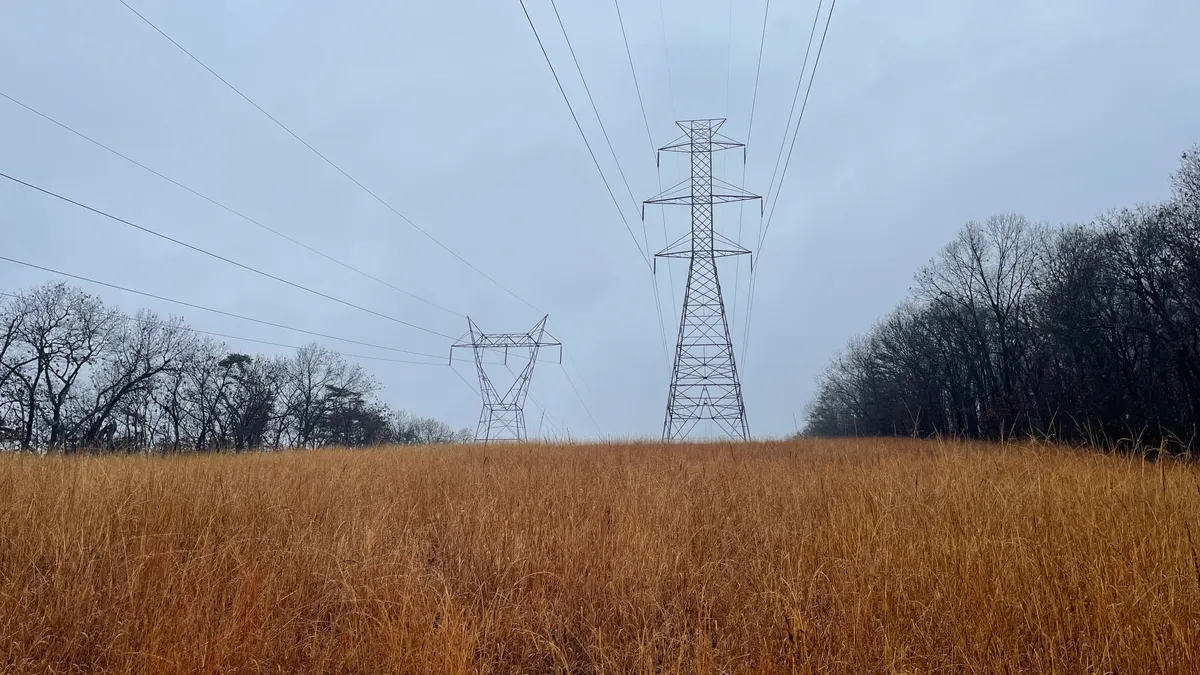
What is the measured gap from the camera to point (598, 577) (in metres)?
3.89

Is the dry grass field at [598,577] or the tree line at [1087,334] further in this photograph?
the tree line at [1087,334]

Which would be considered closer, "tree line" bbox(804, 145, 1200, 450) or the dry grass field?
the dry grass field

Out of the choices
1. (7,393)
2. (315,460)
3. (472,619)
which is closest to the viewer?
(472,619)

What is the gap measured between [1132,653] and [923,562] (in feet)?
3.67

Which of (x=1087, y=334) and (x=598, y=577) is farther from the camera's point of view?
(x=1087, y=334)

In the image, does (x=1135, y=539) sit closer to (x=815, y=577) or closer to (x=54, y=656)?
(x=815, y=577)

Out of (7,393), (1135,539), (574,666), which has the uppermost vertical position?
(7,393)

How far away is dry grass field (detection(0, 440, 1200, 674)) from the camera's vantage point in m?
2.85

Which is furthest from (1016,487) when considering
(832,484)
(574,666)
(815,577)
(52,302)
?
(52,302)

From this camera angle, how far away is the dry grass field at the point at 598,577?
2850mm

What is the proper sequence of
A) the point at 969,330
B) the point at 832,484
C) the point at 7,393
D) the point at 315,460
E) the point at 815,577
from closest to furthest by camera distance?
1. the point at 815,577
2. the point at 832,484
3. the point at 315,460
4. the point at 7,393
5. the point at 969,330

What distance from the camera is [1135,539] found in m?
4.03

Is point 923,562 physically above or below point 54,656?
above

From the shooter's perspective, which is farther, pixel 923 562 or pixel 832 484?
pixel 832 484
